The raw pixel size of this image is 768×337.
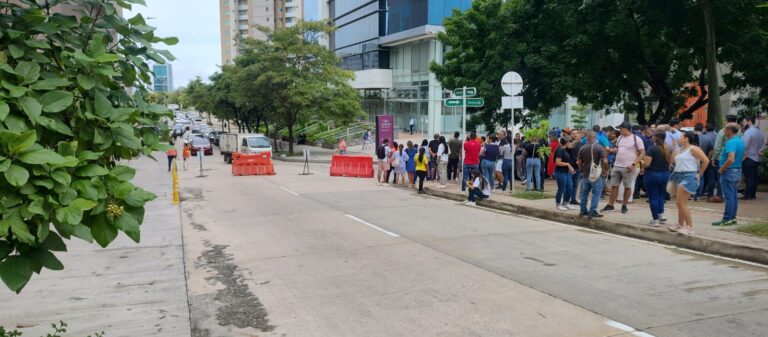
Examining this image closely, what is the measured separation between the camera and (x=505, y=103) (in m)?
15.3

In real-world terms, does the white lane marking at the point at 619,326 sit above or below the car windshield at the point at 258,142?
below

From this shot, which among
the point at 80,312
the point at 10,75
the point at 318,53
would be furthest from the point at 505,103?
the point at 318,53

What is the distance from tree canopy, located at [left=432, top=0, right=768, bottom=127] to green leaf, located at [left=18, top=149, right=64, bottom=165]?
57.8ft

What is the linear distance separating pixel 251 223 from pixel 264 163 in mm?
14683

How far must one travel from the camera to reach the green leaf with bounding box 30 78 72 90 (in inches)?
116

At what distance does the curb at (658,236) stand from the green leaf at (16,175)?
28.8ft

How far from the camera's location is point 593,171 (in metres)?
11.3

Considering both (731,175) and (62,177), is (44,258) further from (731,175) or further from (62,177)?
A: (731,175)

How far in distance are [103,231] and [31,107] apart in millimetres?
696

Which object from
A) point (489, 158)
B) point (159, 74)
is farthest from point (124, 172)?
point (489, 158)

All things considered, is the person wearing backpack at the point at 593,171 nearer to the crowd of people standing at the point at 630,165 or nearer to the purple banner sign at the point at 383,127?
the crowd of people standing at the point at 630,165

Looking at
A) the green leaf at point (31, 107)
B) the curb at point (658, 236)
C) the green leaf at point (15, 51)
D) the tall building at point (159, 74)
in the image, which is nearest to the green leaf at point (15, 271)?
the green leaf at point (31, 107)

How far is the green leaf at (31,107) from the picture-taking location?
2811 mm

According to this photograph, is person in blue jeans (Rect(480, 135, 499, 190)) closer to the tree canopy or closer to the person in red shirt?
the person in red shirt
